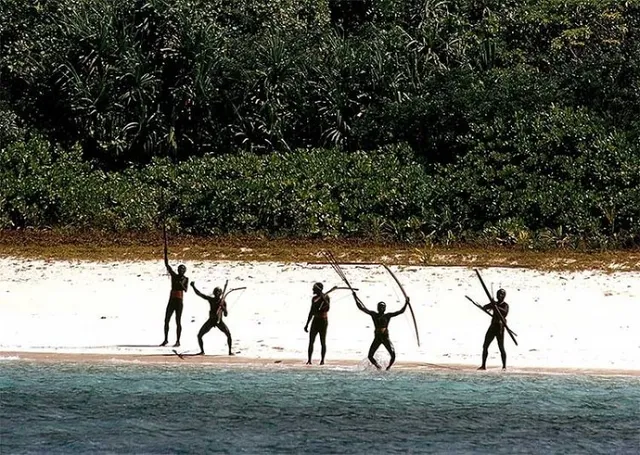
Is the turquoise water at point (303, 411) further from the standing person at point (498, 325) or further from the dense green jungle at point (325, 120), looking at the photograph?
the dense green jungle at point (325, 120)

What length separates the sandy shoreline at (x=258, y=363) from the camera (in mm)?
15125

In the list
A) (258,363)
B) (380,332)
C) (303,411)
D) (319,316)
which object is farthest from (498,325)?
(258,363)

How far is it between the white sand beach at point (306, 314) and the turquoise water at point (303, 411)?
13.7 inches

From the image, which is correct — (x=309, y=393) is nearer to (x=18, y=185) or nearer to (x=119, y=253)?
(x=119, y=253)

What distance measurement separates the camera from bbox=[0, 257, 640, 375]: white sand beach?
52.1 feet

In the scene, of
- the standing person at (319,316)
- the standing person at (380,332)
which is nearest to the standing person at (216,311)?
the standing person at (319,316)

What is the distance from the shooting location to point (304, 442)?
13359mm

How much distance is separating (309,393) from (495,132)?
34.6 ft

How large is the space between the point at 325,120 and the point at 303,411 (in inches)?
503

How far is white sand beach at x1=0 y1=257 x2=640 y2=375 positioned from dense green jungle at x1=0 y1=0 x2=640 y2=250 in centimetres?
254

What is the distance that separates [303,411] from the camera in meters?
14.4

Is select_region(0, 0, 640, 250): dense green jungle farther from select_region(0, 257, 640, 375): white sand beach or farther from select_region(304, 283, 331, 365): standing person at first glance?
select_region(304, 283, 331, 365): standing person

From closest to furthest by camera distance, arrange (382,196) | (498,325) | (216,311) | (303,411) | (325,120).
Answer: (303,411)
(498,325)
(216,311)
(382,196)
(325,120)

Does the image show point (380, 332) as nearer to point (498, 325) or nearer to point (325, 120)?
point (498, 325)
